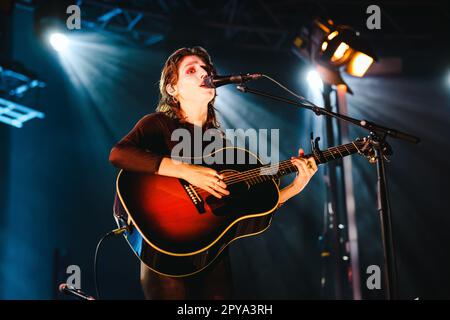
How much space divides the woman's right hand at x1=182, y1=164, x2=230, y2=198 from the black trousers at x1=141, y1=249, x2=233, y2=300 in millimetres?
341

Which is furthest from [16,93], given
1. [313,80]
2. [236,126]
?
[313,80]

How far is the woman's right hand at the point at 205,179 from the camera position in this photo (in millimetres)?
2545

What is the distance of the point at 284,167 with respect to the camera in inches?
114

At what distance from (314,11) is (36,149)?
4.92 m

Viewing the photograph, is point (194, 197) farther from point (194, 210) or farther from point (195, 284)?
point (195, 284)

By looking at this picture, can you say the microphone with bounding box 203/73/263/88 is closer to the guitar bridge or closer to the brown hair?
the brown hair

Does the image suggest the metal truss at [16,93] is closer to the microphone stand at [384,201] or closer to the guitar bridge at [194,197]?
the guitar bridge at [194,197]

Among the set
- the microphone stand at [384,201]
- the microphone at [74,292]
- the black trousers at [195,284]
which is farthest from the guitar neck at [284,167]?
the microphone at [74,292]

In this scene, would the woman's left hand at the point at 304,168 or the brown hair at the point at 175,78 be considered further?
the brown hair at the point at 175,78

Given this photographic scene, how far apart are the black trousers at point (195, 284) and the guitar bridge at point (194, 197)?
0.92 feet

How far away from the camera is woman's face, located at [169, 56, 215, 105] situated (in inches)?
119
